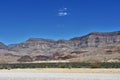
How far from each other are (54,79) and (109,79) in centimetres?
559

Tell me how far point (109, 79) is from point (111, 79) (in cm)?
21

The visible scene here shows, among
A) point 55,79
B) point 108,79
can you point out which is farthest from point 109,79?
point 55,79

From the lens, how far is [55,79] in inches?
1244

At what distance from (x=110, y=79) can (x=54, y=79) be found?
5691 millimetres

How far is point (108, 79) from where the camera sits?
3048 cm

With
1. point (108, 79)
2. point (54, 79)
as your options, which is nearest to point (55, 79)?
point (54, 79)

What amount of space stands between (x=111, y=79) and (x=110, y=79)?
0.36ft

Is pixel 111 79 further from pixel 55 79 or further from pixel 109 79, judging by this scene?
pixel 55 79

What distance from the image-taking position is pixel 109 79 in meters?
30.5

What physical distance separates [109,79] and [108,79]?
0.33 feet

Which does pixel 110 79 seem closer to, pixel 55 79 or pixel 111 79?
pixel 111 79

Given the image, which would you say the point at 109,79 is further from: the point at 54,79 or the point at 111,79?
the point at 54,79

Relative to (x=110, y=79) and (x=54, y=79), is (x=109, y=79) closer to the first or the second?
(x=110, y=79)

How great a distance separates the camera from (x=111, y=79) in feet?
100
